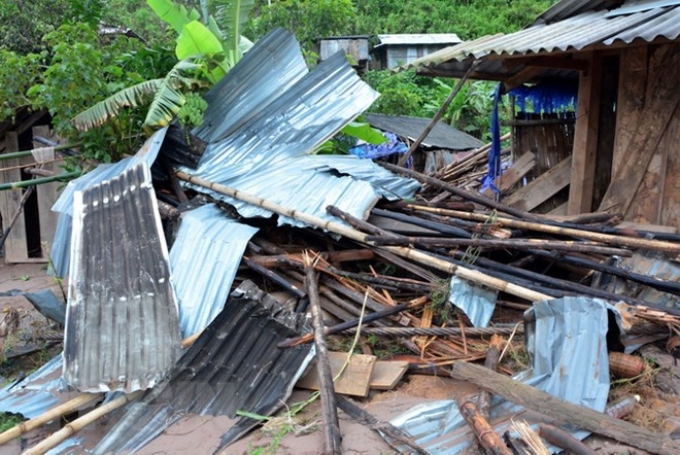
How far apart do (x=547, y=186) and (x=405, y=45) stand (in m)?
15.1

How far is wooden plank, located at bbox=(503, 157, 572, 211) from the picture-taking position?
743cm

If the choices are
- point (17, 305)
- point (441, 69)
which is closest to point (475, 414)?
point (441, 69)

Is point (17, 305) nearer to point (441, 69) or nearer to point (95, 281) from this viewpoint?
point (95, 281)

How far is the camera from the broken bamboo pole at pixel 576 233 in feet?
16.4

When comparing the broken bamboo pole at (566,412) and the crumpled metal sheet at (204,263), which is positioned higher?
the crumpled metal sheet at (204,263)

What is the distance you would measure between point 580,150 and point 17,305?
7722mm

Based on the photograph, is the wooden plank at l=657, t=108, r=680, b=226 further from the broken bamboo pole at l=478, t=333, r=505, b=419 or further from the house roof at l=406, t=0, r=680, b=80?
the broken bamboo pole at l=478, t=333, r=505, b=419

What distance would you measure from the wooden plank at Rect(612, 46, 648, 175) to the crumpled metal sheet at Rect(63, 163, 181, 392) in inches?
187

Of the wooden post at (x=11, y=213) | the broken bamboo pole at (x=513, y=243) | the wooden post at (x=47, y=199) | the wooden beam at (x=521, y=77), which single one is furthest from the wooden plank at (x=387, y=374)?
the wooden post at (x=11, y=213)

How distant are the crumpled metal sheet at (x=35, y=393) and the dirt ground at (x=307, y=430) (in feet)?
1.05

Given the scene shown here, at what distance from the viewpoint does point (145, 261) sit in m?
5.87

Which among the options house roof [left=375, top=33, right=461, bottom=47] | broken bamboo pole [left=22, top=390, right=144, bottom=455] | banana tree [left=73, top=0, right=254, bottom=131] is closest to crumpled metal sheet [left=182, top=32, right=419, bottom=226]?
banana tree [left=73, top=0, right=254, bottom=131]

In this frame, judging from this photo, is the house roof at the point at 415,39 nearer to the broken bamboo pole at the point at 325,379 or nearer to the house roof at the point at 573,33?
the house roof at the point at 573,33

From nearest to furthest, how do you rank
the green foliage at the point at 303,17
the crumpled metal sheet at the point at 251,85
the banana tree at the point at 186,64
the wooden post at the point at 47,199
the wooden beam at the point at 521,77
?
the banana tree at the point at 186,64 → the wooden beam at the point at 521,77 → the crumpled metal sheet at the point at 251,85 → the wooden post at the point at 47,199 → the green foliage at the point at 303,17
